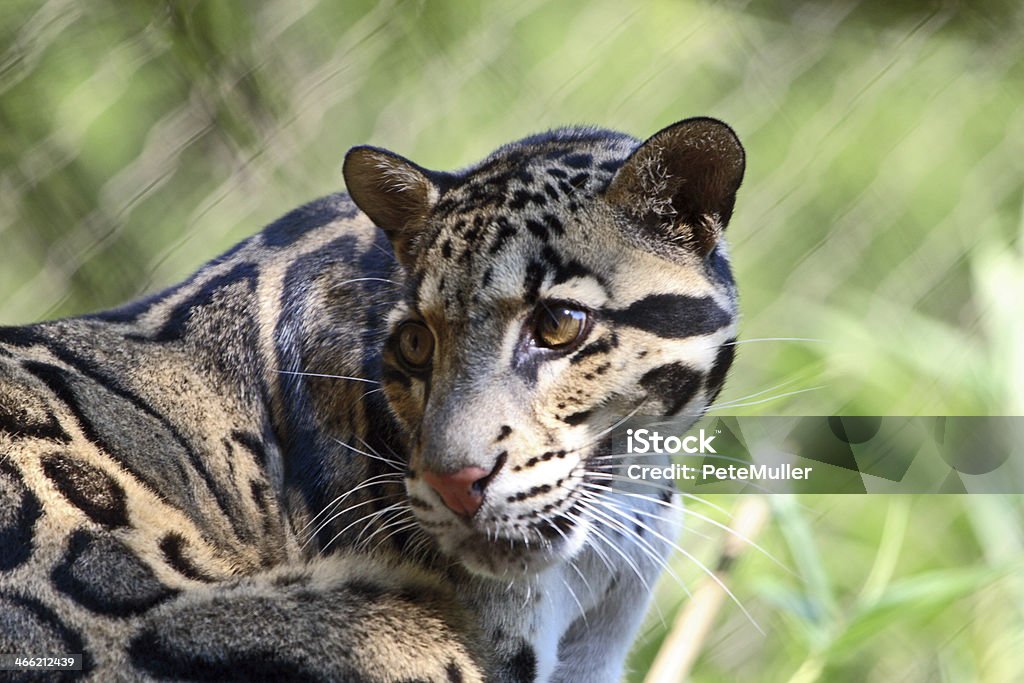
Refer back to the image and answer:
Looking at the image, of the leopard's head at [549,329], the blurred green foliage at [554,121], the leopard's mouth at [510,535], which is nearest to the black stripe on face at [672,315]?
the leopard's head at [549,329]

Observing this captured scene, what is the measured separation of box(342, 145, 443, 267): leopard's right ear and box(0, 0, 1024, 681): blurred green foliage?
1393 millimetres

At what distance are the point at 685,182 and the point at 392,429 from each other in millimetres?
609

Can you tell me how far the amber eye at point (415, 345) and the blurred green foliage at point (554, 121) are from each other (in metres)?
1.55

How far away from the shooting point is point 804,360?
8.80ft

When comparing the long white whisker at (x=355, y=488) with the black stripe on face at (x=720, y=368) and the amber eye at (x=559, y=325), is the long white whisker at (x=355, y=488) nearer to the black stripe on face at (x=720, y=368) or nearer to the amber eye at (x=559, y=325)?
the amber eye at (x=559, y=325)

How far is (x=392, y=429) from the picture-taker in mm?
1887

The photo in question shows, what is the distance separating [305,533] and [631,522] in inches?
21.1

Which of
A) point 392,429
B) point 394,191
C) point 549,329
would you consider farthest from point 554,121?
point 549,329

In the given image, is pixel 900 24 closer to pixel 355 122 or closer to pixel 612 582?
pixel 355 122

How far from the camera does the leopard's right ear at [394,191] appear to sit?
1854mm

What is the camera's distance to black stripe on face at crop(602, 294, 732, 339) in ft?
5.55

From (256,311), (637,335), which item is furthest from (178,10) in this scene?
(637,335)

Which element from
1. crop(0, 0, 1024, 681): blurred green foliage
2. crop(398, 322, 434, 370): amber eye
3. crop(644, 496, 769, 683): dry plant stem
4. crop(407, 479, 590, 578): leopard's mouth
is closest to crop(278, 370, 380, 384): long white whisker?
crop(398, 322, 434, 370): amber eye

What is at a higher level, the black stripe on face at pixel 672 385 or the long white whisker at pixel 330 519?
the long white whisker at pixel 330 519
